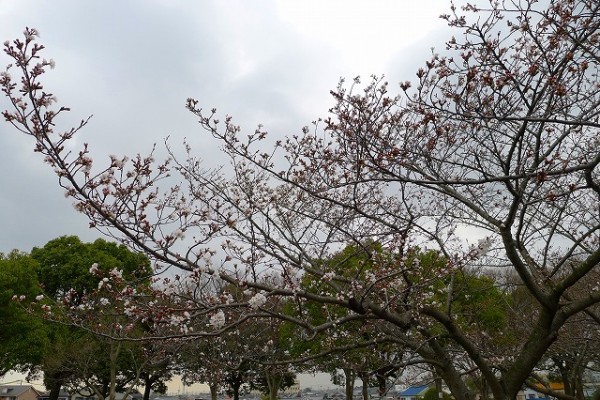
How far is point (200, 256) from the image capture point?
4.36 metres

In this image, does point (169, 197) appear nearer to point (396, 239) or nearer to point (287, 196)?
point (287, 196)

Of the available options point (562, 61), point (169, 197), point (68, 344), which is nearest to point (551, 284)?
point (562, 61)

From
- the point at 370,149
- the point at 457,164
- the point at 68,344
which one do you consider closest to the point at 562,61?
the point at 457,164

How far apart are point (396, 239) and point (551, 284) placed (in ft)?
6.41

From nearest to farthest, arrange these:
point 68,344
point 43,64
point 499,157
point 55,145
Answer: point 43,64 < point 55,145 < point 499,157 < point 68,344

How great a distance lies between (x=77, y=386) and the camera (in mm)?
18016

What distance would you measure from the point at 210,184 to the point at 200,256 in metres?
2.53

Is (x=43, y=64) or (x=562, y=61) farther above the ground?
(x=562, y=61)

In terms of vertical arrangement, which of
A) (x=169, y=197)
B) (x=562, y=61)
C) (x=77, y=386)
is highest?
(x=562, y=61)

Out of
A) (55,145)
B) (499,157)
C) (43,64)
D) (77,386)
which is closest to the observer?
(43,64)

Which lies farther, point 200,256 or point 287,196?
point 287,196

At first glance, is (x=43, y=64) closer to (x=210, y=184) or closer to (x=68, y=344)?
(x=210, y=184)

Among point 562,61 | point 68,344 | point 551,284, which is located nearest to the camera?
point 562,61

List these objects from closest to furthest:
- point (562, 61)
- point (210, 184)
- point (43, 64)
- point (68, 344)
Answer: point (43, 64) → point (562, 61) → point (210, 184) → point (68, 344)
